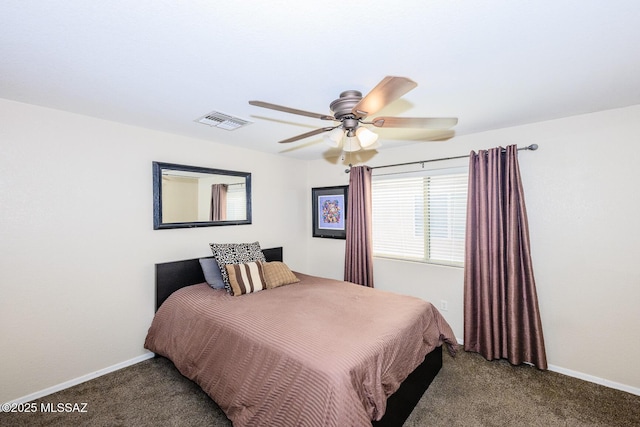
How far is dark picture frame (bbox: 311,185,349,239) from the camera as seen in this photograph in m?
4.16

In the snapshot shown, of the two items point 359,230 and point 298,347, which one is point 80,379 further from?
point 359,230

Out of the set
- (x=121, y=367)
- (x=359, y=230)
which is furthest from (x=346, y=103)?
(x=121, y=367)

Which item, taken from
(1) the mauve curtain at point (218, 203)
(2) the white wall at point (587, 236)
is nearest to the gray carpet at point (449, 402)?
(2) the white wall at point (587, 236)

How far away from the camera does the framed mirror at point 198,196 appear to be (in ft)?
9.74

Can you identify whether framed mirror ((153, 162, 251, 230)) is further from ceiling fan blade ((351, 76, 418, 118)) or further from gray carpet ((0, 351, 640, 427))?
ceiling fan blade ((351, 76, 418, 118))

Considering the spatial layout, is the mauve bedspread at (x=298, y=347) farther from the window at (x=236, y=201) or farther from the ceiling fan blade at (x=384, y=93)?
the ceiling fan blade at (x=384, y=93)

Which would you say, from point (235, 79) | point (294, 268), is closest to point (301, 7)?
point (235, 79)

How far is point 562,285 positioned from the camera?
103 inches

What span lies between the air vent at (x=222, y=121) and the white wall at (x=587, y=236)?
2584 mm

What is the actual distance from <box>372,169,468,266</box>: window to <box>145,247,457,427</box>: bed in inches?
39.6

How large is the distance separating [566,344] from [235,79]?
3588mm

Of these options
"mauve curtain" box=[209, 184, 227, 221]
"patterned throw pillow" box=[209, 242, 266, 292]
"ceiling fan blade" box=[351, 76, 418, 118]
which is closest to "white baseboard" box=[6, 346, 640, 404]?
"patterned throw pillow" box=[209, 242, 266, 292]

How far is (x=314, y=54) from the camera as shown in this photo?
1.53 meters

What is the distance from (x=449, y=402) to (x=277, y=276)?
1.91 meters
